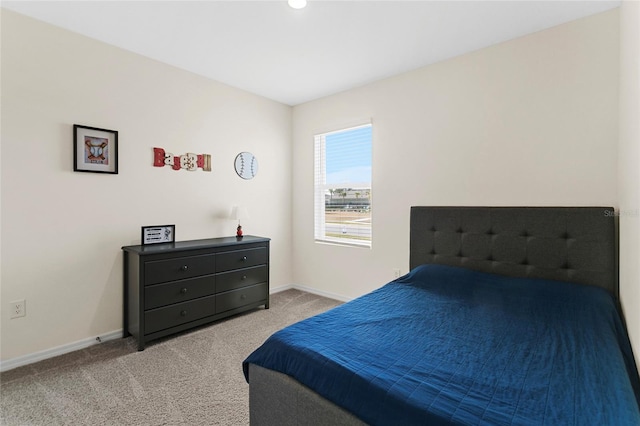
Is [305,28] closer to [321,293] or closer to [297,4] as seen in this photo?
[297,4]

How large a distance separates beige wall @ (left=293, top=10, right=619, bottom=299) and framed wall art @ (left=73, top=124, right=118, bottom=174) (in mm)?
2288

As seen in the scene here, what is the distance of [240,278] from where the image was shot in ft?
10.5

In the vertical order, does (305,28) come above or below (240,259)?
above

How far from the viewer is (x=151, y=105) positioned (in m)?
2.93

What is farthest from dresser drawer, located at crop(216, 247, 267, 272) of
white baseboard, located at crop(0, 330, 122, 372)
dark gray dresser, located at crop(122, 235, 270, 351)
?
white baseboard, located at crop(0, 330, 122, 372)

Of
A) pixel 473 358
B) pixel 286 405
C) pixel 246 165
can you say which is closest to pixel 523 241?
pixel 473 358

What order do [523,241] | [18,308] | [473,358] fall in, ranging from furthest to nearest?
1. [523,241]
2. [18,308]
3. [473,358]

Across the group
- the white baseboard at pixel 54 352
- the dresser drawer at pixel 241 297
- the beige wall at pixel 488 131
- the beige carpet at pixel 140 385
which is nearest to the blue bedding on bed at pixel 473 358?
the beige carpet at pixel 140 385

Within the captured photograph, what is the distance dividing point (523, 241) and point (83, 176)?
354 centimetres

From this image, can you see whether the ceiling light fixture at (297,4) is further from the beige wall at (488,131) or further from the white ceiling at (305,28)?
the beige wall at (488,131)

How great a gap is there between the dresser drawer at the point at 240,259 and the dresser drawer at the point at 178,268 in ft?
0.29

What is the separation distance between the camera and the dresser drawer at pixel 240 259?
3.03 meters

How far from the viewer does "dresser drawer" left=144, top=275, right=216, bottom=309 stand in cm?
255

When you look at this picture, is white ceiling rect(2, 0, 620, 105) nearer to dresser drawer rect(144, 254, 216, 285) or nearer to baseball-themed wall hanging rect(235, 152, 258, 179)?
baseball-themed wall hanging rect(235, 152, 258, 179)
